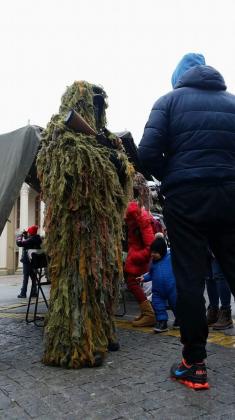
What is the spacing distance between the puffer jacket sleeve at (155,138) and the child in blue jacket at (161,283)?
7.17 feet

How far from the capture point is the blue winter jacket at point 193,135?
289 centimetres

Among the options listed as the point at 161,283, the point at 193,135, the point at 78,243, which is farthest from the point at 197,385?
the point at 161,283

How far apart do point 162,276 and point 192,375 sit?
224 cm

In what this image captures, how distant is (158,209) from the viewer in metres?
9.11

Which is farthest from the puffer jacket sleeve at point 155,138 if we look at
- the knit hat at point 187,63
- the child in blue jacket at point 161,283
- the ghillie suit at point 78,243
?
the child in blue jacket at point 161,283

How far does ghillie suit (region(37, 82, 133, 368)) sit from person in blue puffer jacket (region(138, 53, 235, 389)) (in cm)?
72

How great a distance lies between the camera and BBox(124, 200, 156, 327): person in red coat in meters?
5.51

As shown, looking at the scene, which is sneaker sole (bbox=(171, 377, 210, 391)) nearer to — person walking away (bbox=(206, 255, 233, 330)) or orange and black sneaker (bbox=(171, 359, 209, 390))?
orange and black sneaker (bbox=(171, 359, 209, 390))

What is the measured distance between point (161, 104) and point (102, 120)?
1353 millimetres

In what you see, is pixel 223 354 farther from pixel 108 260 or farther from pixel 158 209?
pixel 158 209

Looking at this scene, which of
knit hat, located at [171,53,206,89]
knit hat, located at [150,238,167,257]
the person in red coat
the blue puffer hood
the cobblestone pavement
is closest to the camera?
the cobblestone pavement

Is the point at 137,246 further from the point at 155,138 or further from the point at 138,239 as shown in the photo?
the point at 155,138

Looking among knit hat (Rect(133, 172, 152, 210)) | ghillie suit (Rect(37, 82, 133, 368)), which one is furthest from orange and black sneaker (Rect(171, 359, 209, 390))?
knit hat (Rect(133, 172, 152, 210))

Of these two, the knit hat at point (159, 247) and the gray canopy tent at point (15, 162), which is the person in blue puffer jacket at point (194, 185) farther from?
the knit hat at point (159, 247)
